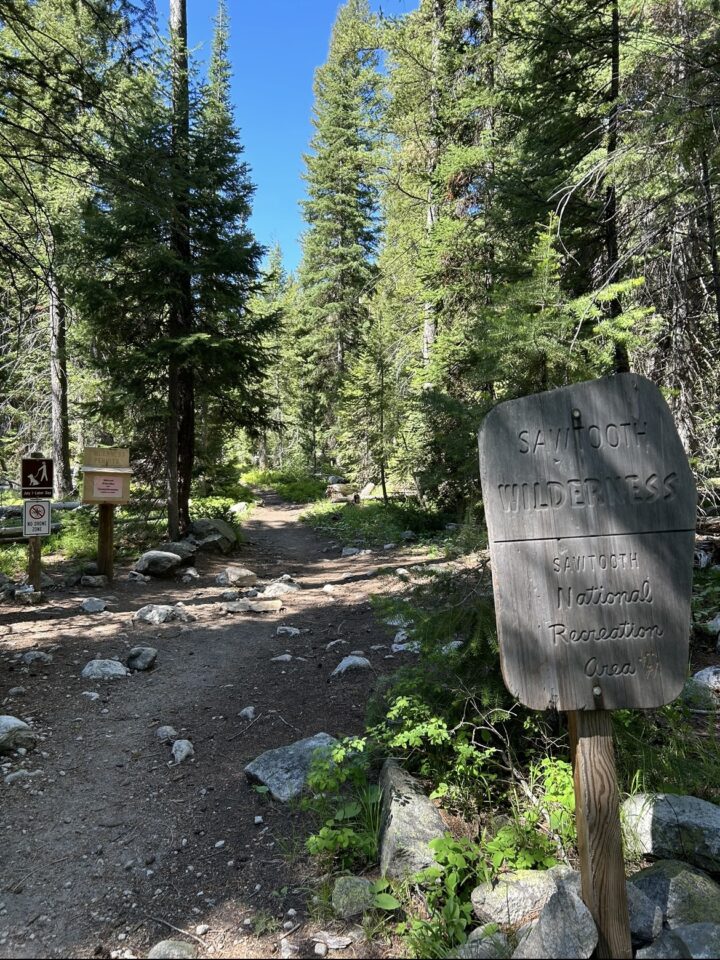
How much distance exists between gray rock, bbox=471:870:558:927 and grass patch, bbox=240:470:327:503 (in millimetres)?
24718

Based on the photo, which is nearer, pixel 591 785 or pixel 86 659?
pixel 591 785

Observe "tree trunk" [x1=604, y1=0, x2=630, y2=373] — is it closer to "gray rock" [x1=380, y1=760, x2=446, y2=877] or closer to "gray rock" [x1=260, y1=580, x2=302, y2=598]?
"gray rock" [x1=380, y1=760, x2=446, y2=877]

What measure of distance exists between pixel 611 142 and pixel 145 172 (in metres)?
5.42

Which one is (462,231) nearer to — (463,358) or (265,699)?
(463,358)

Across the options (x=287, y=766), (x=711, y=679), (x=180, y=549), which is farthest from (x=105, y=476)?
(x=711, y=679)

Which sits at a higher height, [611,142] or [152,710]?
[611,142]

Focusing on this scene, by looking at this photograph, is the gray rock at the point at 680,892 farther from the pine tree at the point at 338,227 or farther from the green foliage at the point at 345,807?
the pine tree at the point at 338,227

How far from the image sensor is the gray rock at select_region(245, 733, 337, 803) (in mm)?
3963

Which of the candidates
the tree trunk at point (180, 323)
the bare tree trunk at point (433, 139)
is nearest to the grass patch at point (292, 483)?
the bare tree trunk at point (433, 139)

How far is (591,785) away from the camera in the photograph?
236cm

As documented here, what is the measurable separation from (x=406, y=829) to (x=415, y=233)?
1604cm

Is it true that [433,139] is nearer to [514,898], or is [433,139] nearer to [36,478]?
[36,478]

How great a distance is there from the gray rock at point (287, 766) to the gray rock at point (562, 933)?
6.45 ft

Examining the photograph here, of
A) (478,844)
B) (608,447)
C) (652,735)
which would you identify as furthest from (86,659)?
(608,447)
